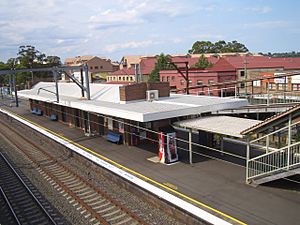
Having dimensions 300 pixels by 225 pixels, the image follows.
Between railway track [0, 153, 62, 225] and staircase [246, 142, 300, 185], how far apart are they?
803 centimetres

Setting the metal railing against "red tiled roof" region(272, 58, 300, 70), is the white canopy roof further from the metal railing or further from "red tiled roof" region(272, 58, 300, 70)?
"red tiled roof" region(272, 58, 300, 70)

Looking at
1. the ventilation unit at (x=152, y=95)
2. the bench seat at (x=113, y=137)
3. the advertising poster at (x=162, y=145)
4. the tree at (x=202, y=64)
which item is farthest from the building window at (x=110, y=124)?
the tree at (x=202, y=64)

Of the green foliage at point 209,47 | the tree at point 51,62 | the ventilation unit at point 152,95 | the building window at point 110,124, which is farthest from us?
the green foliage at point 209,47

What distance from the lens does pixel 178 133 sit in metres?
22.5

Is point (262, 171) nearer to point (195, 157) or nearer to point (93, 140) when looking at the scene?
point (195, 157)

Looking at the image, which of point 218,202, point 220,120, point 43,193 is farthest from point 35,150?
point 218,202

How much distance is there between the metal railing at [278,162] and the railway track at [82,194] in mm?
5312

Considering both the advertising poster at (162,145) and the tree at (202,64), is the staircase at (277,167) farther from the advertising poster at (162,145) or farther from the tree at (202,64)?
the tree at (202,64)

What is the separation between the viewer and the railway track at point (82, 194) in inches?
440

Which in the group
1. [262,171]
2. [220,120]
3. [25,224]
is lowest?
[25,224]

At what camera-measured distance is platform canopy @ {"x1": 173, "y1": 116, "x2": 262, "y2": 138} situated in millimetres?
13156

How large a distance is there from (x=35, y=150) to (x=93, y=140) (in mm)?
4157

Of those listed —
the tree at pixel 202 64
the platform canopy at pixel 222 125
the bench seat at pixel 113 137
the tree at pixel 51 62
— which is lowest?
the bench seat at pixel 113 137

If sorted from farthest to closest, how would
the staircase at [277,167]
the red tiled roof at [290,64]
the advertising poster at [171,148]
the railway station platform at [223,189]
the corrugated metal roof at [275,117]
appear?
the red tiled roof at [290,64] → the advertising poster at [171,148] → the staircase at [277,167] → the corrugated metal roof at [275,117] → the railway station platform at [223,189]
